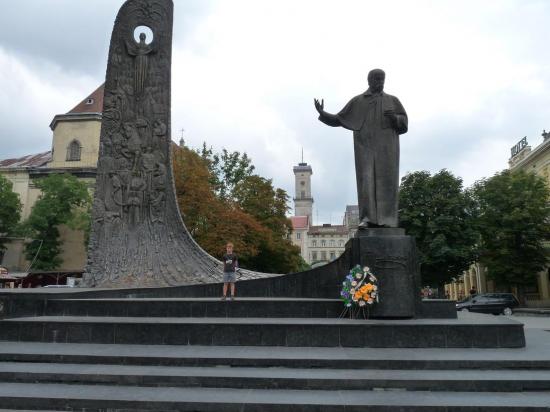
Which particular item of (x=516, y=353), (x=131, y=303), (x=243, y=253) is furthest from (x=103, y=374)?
A: (x=243, y=253)

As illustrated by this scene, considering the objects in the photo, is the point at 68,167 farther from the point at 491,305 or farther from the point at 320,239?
the point at 320,239

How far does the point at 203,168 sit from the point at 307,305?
21.7 metres

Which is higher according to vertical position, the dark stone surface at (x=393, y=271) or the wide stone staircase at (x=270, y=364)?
the dark stone surface at (x=393, y=271)

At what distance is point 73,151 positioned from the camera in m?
46.8

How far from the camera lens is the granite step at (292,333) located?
6.55 meters

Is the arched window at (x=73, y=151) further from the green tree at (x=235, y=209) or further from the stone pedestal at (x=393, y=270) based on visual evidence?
the stone pedestal at (x=393, y=270)

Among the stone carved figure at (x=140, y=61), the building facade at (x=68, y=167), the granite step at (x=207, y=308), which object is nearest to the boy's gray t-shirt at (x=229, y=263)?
the granite step at (x=207, y=308)

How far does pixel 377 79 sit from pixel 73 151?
4497 cm

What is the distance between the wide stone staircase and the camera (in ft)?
15.7

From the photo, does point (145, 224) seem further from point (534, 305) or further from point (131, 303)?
point (534, 305)

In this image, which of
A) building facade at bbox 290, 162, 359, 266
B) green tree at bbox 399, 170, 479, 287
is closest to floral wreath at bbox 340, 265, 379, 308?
green tree at bbox 399, 170, 479, 287

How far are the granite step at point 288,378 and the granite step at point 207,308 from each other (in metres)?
2.32

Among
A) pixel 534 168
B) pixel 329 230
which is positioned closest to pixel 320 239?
pixel 329 230

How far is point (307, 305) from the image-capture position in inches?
313
